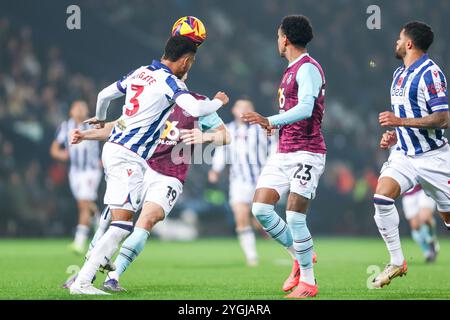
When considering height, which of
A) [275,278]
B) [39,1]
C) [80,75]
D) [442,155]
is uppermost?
[39,1]

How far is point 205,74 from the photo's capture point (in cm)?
2247

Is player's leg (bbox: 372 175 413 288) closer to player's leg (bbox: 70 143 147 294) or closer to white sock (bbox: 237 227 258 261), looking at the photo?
player's leg (bbox: 70 143 147 294)

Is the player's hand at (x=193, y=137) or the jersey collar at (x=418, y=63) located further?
the jersey collar at (x=418, y=63)

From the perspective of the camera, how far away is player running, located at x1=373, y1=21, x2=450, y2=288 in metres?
8.07

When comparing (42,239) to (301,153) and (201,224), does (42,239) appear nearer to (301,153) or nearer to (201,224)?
(201,224)

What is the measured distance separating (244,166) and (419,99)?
580 centimetres

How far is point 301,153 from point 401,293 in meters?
1.62

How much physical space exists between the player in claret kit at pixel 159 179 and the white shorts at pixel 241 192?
179 inches

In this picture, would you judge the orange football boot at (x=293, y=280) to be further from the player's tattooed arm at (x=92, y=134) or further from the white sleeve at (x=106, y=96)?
the white sleeve at (x=106, y=96)

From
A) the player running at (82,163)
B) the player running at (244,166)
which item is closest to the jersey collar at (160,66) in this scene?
the player running at (244,166)

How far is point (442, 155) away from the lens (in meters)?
8.25

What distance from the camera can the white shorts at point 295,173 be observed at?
7871 millimetres

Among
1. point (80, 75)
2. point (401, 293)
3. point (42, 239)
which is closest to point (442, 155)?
point (401, 293)

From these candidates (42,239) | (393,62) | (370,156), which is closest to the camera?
(42,239)
